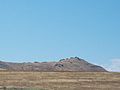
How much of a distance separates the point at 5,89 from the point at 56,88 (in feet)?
33.1

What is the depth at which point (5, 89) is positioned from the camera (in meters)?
48.8

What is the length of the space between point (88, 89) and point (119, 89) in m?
4.77

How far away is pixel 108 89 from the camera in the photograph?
57.4 meters

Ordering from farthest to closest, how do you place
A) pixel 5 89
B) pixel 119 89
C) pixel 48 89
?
1. pixel 119 89
2. pixel 48 89
3. pixel 5 89

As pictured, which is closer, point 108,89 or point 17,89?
point 17,89

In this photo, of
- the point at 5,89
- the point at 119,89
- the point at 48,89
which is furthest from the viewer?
the point at 119,89

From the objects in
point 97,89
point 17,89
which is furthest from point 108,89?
point 17,89

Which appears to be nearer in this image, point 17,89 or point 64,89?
point 17,89

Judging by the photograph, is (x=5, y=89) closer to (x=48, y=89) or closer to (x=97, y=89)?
(x=48, y=89)

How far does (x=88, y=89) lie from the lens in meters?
57.7

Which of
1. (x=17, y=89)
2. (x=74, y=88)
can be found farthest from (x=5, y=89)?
(x=74, y=88)

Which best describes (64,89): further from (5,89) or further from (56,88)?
(5,89)

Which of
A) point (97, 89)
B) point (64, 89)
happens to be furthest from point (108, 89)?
point (64, 89)

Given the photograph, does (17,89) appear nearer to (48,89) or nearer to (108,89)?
(48,89)
